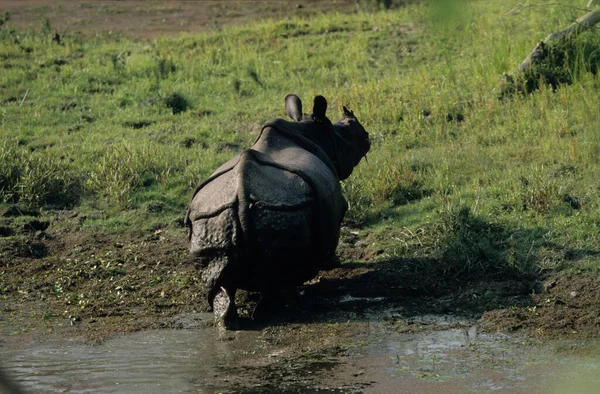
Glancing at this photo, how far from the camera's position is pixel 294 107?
8.78m

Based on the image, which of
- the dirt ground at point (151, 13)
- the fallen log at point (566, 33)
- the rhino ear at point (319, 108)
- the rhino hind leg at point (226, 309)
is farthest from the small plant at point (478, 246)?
the dirt ground at point (151, 13)

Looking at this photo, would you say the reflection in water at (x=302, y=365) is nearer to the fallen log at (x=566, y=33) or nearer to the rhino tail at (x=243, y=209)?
the rhino tail at (x=243, y=209)

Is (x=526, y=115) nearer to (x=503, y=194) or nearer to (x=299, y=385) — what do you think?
(x=503, y=194)

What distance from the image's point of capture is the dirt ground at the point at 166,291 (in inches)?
270

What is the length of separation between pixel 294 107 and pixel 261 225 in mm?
2476

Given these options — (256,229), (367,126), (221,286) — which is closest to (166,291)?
(221,286)

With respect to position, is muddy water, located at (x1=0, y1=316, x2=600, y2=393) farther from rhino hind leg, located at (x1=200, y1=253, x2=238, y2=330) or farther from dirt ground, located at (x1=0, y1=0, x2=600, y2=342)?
dirt ground, located at (x1=0, y1=0, x2=600, y2=342)

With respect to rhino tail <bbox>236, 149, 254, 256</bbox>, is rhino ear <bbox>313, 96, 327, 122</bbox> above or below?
above

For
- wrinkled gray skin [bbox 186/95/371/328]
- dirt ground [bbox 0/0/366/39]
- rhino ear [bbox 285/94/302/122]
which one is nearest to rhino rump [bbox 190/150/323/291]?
wrinkled gray skin [bbox 186/95/371/328]

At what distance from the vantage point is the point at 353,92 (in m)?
12.7

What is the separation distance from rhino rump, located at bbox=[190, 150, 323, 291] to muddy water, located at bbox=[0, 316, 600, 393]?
454 millimetres

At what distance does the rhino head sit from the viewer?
8492mm

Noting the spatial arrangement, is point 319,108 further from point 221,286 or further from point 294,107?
point 221,286

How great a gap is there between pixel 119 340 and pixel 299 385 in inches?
69.3
